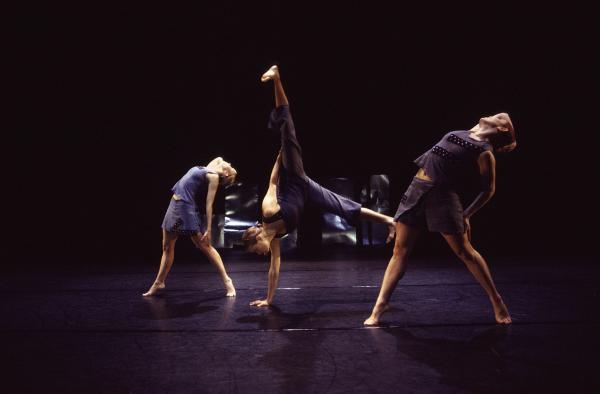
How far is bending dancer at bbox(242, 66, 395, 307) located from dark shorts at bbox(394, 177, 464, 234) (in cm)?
41

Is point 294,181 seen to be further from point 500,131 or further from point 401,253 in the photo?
point 500,131

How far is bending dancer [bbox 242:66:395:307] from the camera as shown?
3234 mm

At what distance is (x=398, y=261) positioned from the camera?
A: 2.84 m

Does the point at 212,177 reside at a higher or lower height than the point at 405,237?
higher

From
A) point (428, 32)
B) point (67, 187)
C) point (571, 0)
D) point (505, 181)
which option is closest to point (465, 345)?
point (428, 32)

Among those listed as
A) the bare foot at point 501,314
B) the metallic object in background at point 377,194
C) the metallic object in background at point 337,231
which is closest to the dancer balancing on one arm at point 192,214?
the bare foot at point 501,314

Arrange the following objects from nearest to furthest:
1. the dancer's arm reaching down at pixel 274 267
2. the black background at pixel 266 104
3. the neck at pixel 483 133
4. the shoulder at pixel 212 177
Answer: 1. the neck at pixel 483 133
2. the dancer's arm reaching down at pixel 274 267
3. the shoulder at pixel 212 177
4. the black background at pixel 266 104

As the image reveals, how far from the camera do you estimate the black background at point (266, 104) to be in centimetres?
647

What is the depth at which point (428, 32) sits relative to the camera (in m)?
6.62

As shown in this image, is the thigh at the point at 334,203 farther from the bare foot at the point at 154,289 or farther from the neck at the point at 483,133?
the bare foot at the point at 154,289

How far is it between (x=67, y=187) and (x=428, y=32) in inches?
246

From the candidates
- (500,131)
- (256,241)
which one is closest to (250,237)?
(256,241)

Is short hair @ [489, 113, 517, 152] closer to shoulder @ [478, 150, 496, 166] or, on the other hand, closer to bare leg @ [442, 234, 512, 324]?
shoulder @ [478, 150, 496, 166]

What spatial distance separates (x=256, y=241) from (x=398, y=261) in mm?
929
